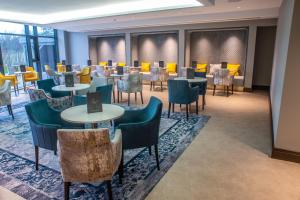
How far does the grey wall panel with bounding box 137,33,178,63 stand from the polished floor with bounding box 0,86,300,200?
5502 mm

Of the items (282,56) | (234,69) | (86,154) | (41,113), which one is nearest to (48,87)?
(41,113)

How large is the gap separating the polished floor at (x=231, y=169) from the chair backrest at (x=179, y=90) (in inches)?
28.8

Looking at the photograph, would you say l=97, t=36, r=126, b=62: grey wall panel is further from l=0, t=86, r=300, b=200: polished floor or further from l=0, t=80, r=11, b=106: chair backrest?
l=0, t=86, r=300, b=200: polished floor

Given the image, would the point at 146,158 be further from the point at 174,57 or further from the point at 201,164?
the point at 174,57

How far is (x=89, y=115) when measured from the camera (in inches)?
102

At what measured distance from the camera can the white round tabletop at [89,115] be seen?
95.6 inches

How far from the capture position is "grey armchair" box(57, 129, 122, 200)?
1.75 m

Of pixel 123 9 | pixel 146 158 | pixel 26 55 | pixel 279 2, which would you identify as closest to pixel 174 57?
pixel 123 9

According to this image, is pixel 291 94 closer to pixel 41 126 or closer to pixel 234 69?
pixel 41 126

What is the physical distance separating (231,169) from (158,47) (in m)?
7.58

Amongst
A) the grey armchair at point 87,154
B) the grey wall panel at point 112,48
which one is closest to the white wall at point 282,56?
the grey armchair at point 87,154

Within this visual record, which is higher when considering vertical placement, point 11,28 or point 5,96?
point 11,28

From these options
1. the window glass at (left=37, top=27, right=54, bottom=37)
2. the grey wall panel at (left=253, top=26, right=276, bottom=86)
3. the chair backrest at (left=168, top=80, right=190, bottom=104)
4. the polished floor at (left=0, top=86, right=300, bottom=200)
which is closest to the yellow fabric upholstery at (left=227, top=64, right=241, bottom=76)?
the grey wall panel at (left=253, top=26, right=276, bottom=86)

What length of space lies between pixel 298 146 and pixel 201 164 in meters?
1.31
